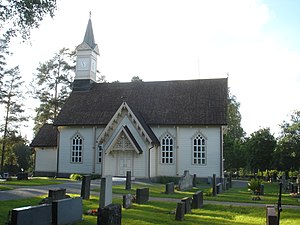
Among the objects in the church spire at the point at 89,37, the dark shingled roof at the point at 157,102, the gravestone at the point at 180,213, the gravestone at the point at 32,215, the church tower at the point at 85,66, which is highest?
the church spire at the point at 89,37

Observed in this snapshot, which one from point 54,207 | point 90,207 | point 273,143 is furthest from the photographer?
point 273,143

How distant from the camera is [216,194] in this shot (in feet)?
74.4

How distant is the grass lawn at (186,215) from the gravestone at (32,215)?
1.73 meters

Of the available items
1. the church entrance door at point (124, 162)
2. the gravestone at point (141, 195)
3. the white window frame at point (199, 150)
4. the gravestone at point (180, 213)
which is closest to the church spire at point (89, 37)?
the church entrance door at point (124, 162)

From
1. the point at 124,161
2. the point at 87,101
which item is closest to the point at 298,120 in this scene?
the point at 124,161

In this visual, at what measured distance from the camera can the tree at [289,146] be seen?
37287 millimetres

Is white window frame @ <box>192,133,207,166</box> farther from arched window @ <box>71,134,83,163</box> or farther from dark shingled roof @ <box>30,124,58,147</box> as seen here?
dark shingled roof @ <box>30,124,58,147</box>

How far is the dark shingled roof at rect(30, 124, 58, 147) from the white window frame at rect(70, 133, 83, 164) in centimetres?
316

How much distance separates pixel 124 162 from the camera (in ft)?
115

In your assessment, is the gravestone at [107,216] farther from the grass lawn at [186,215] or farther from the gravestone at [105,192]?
the gravestone at [105,192]

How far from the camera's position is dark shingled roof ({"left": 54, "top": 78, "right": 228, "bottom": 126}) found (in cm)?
3597

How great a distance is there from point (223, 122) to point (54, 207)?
25.9m

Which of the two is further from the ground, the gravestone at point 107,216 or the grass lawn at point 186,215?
the gravestone at point 107,216

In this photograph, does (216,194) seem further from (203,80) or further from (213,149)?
(203,80)
